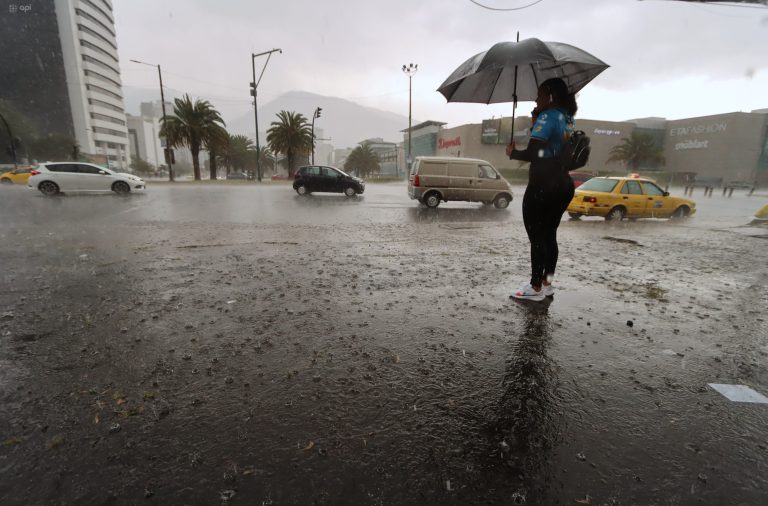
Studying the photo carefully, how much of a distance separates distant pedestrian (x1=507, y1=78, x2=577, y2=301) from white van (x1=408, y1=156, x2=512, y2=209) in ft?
34.1

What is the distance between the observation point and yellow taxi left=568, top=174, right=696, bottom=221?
1150 centimetres

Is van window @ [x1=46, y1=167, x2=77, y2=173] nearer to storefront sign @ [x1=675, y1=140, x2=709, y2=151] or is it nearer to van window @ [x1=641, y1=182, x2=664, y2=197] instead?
van window @ [x1=641, y1=182, x2=664, y2=197]

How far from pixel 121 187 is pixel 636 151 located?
69458mm

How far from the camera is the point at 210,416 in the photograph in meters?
1.97

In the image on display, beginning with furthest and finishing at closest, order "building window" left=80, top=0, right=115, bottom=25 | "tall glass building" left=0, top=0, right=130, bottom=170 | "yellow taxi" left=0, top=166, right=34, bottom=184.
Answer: "building window" left=80, top=0, right=115, bottom=25 → "tall glass building" left=0, top=0, right=130, bottom=170 → "yellow taxi" left=0, top=166, right=34, bottom=184

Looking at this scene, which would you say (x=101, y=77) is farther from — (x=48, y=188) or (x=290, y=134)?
(x=48, y=188)

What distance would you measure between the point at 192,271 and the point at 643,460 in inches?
195

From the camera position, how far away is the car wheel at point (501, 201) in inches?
582

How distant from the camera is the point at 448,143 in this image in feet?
242

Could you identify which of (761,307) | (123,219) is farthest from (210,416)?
(123,219)

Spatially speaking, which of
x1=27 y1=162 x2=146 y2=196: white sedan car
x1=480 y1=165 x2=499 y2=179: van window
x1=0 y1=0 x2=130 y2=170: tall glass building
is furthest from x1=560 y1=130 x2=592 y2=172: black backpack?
x1=0 y1=0 x2=130 y2=170: tall glass building

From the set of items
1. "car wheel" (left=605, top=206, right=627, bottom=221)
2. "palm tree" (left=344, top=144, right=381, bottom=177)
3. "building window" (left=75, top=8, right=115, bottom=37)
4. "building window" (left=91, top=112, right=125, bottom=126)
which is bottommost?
"car wheel" (left=605, top=206, right=627, bottom=221)

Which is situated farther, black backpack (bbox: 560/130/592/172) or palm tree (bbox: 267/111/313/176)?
palm tree (bbox: 267/111/313/176)

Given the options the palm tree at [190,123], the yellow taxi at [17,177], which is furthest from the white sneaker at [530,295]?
the palm tree at [190,123]
